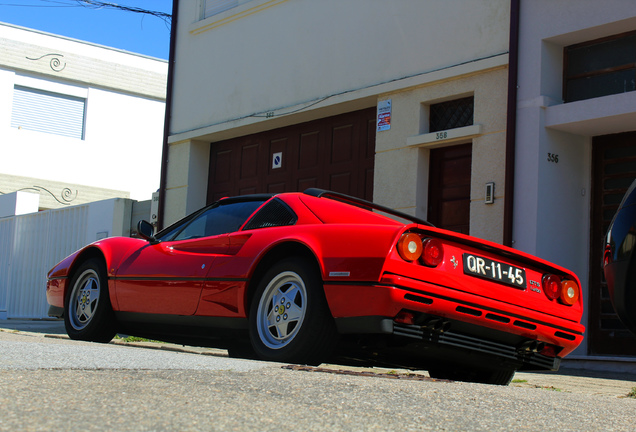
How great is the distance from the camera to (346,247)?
15.3ft

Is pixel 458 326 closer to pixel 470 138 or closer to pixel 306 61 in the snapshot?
pixel 470 138

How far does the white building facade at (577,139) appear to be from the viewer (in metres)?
9.27

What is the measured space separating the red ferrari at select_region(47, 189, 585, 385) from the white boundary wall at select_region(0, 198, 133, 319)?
10.6 m

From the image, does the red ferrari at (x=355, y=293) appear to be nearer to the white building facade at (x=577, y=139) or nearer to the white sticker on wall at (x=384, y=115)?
the white building facade at (x=577, y=139)

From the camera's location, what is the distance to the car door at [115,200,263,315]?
224 inches

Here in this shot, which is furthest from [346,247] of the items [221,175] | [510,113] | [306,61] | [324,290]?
[221,175]

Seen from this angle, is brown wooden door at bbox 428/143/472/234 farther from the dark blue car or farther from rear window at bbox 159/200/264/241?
the dark blue car

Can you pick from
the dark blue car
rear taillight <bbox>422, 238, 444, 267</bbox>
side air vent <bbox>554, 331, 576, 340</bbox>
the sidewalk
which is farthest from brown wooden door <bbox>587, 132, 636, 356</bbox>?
the dark blue car

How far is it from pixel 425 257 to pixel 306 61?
8.91 metres

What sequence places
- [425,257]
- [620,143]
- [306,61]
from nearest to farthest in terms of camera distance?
[425,257]
[620,143]
[306,61]

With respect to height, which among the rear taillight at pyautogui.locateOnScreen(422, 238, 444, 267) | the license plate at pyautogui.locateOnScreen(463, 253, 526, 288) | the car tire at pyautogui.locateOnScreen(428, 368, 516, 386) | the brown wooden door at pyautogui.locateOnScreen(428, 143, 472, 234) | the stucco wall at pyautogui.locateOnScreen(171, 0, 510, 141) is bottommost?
the car tire at pyautogui.locateOnScreen(428, 368, 516, 386)

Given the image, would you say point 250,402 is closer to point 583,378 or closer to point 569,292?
point 569,292

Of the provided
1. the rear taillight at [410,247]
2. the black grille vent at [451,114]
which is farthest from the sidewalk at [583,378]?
the black grille vent at [451,114]

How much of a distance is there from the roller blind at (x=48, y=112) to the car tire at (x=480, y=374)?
24322 millimetres
